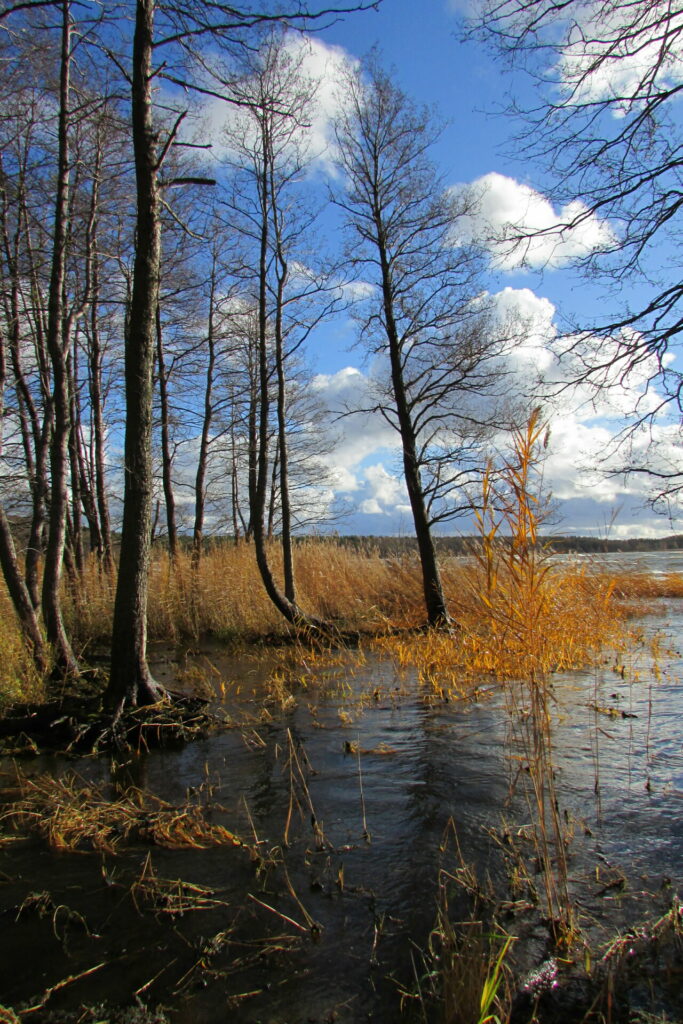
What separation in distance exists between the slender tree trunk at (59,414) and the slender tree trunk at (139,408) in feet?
4.99

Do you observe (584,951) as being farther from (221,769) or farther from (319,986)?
(221,769)

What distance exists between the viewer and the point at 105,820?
4.01 metres

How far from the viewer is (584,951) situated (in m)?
2.53

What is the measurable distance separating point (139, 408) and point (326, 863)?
4.53 meters

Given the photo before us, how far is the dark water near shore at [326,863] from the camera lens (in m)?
2.49

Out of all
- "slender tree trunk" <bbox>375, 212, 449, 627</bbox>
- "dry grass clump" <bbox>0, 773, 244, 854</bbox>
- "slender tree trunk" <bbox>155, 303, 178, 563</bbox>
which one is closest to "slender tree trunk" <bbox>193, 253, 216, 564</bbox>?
"slender tree trunk" <bbox>155, 303, 178, 563</bbox>

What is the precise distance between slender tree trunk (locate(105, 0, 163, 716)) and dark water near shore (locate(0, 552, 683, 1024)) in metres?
1.03

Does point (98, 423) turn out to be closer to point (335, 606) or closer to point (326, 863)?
point (335, 606)

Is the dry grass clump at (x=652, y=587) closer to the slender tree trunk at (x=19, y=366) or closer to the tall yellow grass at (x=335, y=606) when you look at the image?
the tall yellow grass at (x=335, y=606)

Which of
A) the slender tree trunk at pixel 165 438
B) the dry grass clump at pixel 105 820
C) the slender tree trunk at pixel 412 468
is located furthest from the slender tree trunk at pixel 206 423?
the dry grass clump at pixel 105 820

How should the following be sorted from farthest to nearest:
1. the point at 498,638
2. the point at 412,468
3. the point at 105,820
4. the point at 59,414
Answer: the point at 412,468 → the point at 59,414 → the point at 105,820 → the point at 498,638

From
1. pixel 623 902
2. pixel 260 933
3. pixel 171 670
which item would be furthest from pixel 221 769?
pixel 171 670

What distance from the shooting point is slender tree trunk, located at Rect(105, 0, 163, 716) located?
6066mm

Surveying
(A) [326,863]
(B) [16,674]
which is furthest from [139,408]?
(A) [326,863]
